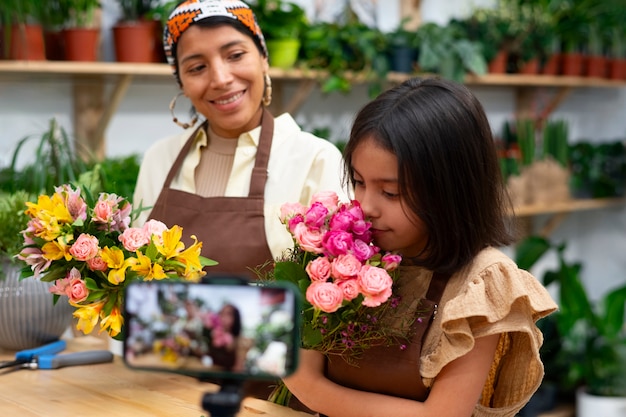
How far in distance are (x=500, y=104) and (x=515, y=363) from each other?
3693mm

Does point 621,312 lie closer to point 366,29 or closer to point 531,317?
point 366,29

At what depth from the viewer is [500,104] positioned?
5.01 metres

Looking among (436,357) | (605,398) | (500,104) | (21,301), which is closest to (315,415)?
(436,357)

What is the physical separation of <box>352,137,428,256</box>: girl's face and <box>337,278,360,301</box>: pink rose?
198 millimetres

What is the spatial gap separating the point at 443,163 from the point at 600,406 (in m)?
3.15

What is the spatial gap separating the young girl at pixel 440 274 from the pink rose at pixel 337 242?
119mm

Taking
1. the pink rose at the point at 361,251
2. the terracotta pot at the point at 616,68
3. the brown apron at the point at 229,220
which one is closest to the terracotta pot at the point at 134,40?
the brown apron at the point at 229,220

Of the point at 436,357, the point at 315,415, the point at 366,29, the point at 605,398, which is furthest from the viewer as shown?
the point at 605,398

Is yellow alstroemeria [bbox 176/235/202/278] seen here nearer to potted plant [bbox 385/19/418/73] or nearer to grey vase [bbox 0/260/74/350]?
grey vase [bbox 0/260/74/350]

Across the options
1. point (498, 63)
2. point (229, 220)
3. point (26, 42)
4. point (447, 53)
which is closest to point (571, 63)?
point (498, 63)

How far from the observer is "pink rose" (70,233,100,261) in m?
1.48

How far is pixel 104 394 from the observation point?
160cm

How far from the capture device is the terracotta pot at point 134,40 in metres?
3.11

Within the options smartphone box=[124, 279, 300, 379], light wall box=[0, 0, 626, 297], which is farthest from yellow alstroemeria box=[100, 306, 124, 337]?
light wall box=[0, 0, 626, 297]
